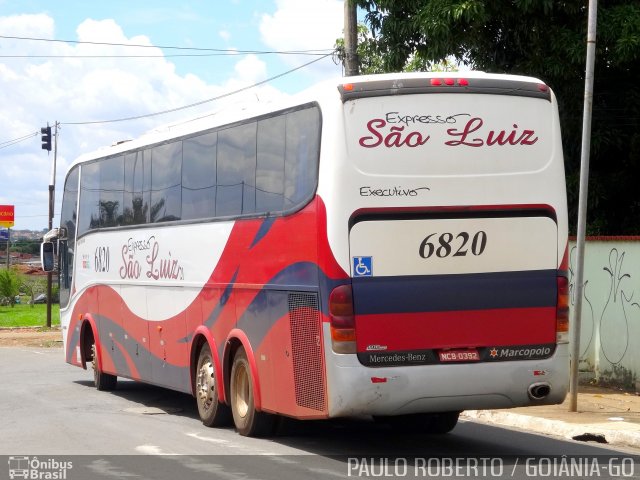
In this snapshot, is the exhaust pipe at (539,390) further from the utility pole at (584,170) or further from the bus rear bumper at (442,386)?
the utility pole at (584,170)

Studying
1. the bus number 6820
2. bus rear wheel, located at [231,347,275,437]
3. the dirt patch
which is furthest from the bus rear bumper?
the dirt patch

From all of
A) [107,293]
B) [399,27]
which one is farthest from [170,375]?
[399,27]

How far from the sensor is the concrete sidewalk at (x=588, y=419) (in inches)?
508

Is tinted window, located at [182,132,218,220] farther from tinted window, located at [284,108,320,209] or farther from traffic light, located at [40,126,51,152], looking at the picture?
traffic light, located at [40,126,51,152]

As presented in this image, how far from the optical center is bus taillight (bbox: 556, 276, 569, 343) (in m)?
11.5

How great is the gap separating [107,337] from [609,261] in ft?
25.8

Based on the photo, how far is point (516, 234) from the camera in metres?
11.4

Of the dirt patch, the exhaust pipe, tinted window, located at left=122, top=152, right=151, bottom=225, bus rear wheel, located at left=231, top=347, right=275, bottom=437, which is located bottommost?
the dirt patch

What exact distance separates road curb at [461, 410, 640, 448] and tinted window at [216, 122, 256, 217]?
14.2ft

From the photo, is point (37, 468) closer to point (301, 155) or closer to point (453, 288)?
point (301, 155)

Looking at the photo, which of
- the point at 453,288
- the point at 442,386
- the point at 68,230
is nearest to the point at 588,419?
the point at 442,386

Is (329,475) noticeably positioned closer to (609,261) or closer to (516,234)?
(516,234)

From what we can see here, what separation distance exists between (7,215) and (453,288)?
7080 cm

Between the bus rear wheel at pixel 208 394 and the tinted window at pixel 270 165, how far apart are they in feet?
8.12
